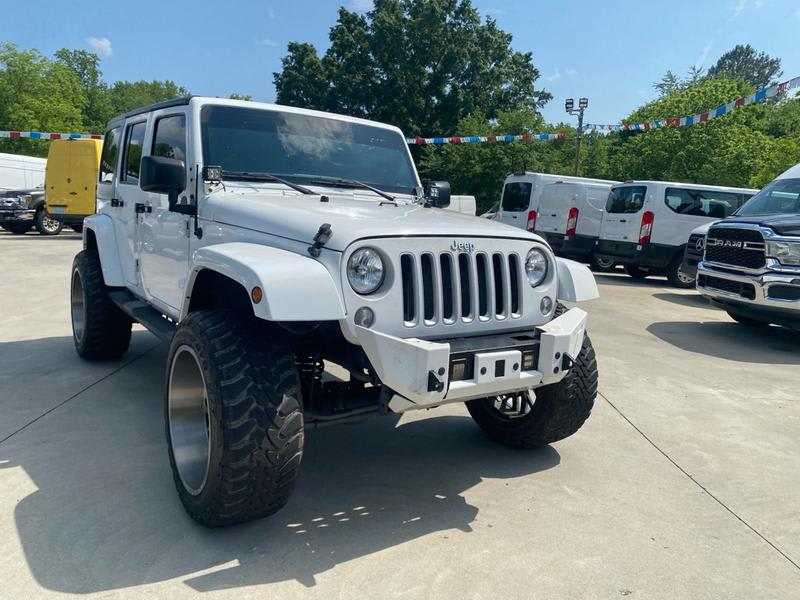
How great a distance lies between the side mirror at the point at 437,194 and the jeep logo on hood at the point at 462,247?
4.72ft

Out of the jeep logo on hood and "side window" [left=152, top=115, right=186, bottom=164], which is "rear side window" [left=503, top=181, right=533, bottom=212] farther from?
the jeep logo on hood

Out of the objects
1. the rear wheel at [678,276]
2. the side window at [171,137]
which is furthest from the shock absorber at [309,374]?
the rear wheel at [678,276]

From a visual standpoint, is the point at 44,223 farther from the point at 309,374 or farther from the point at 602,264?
the point at 309,374

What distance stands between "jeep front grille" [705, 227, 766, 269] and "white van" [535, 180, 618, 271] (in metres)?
6.79

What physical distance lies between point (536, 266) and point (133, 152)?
335cm

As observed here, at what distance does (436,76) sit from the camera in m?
39.2

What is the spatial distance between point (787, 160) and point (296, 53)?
95.2 ft

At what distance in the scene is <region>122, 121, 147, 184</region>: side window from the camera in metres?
4.74

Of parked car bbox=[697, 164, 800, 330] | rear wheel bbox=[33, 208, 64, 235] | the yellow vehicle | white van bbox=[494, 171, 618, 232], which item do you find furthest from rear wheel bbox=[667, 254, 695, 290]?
rear wheel bbox=[33, 208, 64, 235]

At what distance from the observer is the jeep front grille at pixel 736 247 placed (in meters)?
7.32

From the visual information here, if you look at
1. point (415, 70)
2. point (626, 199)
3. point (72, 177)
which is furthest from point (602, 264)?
point (415, 70)

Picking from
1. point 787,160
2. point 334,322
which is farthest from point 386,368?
point 787,160

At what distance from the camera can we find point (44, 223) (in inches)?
718

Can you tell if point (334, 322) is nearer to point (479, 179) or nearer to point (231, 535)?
point (231, 535)
